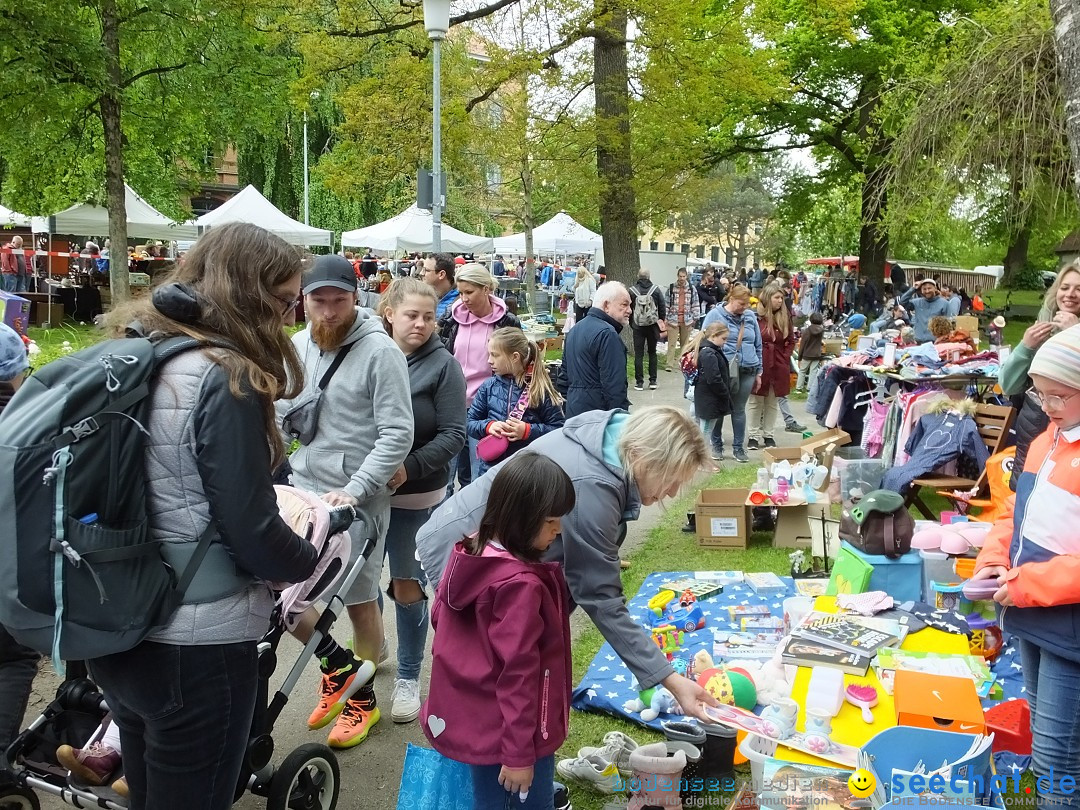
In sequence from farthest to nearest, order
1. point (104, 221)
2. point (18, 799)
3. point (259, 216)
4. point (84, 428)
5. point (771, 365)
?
point (259, 216), point (104, 221), point (771, 365), point (18, 799), point (84, 428)

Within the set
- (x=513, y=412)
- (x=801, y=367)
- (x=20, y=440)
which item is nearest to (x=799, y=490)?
(x=513, y=412)

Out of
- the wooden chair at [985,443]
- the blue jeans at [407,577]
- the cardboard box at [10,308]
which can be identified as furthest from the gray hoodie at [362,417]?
the wooden chair at [985,443]

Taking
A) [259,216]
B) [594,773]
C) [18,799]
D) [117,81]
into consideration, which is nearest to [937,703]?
[594,773]

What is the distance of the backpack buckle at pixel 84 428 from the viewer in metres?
1.79

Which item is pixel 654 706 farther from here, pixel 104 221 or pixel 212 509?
pixel 104 221

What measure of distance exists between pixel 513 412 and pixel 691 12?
34.8 ft

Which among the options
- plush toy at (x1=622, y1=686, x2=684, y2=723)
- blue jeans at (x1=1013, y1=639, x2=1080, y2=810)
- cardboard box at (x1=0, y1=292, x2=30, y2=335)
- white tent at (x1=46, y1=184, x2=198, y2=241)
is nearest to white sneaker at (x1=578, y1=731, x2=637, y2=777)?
plush toy at (x1=622, y1=686, x2=684, y2=723)

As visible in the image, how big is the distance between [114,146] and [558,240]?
41.3 feet

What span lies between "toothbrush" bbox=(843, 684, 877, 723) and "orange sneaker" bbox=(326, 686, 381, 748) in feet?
6.38

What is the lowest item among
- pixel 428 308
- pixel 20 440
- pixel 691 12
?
pixel 20 440

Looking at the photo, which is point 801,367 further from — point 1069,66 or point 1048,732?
point 1048,732

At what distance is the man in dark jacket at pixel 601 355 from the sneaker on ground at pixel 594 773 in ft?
10.6

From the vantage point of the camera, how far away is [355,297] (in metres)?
3.55

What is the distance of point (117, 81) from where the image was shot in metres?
15.2
